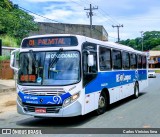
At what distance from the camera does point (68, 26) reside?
55.3 meters

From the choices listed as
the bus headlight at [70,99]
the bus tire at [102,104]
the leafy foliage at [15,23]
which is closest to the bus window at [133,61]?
the bus tire at [102,104]

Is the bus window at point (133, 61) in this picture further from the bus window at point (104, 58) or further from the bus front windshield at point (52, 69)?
the bus front windshield at point (52, 69)

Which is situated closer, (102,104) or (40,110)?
(40,110)

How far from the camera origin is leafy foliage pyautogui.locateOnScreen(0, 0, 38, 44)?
38.2 meters

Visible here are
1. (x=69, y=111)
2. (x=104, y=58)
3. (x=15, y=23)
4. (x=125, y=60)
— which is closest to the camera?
(x=69, y=111)

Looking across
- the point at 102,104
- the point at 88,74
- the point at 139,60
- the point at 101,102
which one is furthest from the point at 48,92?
the point at 139,60

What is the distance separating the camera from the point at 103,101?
12258mm

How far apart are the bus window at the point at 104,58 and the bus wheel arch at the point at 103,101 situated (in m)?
0.88

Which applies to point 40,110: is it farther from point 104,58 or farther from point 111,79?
point 111,79

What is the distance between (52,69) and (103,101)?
3.10 meters

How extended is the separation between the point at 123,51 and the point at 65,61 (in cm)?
594

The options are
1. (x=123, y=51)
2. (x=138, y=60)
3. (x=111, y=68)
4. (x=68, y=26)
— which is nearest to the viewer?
(x=111, y=68)

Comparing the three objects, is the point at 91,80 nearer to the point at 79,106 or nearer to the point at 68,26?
the point at 79,106

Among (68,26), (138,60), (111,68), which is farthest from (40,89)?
(68,26)
